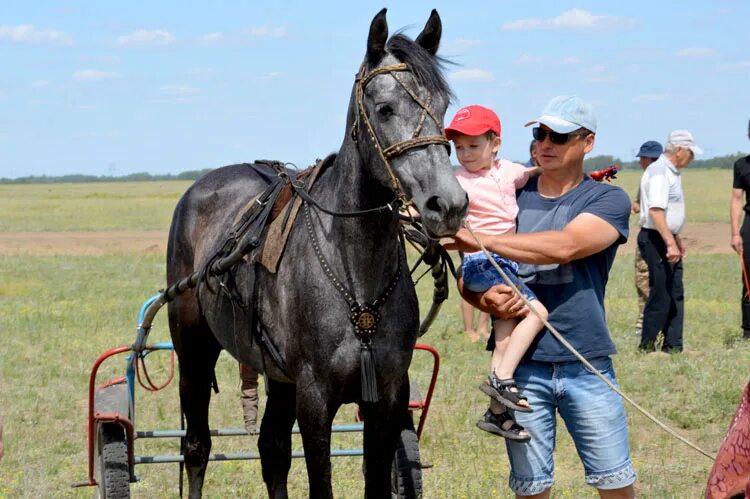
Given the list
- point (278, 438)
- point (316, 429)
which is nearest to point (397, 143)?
point (316, 429)

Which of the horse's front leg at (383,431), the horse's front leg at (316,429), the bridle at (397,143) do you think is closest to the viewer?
the bridle at (397,143)

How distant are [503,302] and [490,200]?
45cm

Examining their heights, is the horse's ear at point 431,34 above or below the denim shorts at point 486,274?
above

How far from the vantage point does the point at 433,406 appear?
8992 mm

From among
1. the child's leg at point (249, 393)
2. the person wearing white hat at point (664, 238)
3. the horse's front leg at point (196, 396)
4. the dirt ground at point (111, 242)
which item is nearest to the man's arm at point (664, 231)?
the person wearing white hat at point (664, 238)

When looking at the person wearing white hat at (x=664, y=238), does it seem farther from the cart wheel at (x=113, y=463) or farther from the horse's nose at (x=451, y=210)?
the horse's nose at (x=451, y=210)

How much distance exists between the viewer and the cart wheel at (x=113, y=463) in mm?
5805

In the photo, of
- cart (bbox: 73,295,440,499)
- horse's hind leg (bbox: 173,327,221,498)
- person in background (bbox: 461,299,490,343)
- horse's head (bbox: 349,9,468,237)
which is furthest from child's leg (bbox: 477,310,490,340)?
horse's head (bbox: 349,9,468,237)

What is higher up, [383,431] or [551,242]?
[551,242]

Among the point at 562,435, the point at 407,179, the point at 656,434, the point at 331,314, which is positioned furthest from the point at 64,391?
the point at 407,179

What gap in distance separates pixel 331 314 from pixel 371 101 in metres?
0.94

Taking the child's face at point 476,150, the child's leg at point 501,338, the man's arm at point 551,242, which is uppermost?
the child's face at point 476,150

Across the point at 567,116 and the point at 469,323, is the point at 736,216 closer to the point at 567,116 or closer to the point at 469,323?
the point at 469,323

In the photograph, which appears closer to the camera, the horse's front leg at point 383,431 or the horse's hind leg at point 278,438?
the horse's front leg at point 383,431
